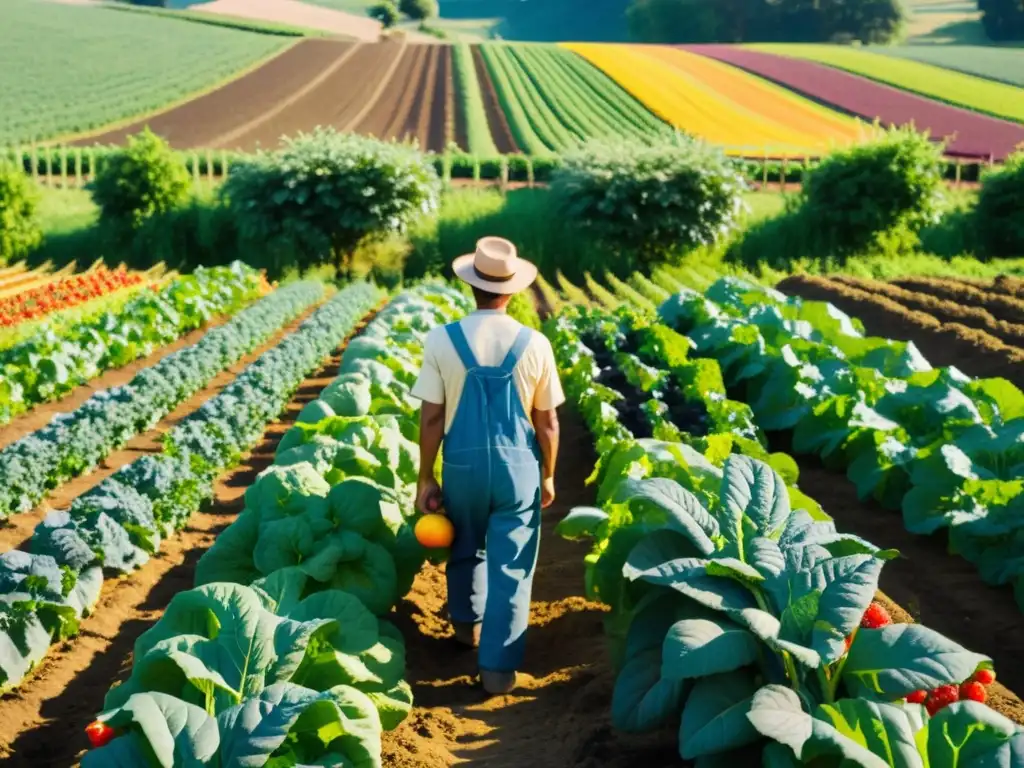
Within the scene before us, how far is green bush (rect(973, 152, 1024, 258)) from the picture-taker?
84.0 feet

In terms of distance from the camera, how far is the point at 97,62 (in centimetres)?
4906

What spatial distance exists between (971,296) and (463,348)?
13.1 meters

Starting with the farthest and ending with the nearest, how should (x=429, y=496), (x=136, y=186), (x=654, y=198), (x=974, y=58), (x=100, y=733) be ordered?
(x=974, y=58)
(x=136, y=186)
(x=654, y=198)
(x=429, y=496)
(x=100, y=733)

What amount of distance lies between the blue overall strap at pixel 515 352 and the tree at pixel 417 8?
81263 mm

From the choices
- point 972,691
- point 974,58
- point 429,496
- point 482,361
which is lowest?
Answer: point 972,691

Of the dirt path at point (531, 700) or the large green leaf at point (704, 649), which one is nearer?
the large green leaf at point (704, 649)

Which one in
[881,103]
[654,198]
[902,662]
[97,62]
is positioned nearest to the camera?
[902,662]

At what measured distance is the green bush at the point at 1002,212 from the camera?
25.6m

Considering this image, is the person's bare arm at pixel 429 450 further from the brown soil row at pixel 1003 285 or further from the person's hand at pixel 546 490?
the brown soil row at pixel 1003 285

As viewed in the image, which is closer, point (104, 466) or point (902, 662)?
point (902, 662)

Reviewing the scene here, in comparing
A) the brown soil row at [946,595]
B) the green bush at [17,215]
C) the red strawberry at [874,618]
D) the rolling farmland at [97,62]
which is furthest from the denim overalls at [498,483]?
the rolling farmland at [97,62]

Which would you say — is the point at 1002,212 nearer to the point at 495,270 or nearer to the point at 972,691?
the point at 495,270

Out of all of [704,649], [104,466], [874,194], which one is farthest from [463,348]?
[874,194]

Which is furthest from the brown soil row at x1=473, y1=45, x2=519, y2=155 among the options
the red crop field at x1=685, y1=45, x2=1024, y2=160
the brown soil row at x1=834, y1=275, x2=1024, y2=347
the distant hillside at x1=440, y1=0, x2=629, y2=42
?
the distant hillside at x1=440, y1=0, x2=629, y2=42
